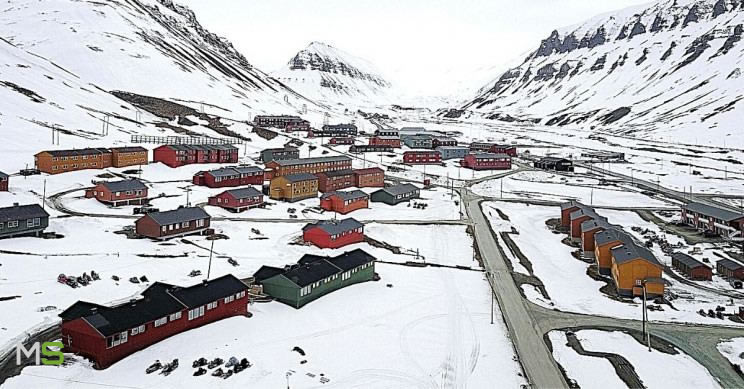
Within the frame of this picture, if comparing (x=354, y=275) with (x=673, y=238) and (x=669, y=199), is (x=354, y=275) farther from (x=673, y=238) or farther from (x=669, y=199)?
(x=669, y=199)

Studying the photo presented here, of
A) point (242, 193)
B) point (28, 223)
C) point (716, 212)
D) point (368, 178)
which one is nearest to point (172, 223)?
point (28, 223)

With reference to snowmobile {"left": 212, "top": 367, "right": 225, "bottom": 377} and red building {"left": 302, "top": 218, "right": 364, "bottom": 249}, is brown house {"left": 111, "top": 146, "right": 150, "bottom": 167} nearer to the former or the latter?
red building {"left": 302, "top": 218, "right": 364, "bottom": 249}

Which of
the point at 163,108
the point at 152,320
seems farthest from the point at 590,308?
the point at 163,108

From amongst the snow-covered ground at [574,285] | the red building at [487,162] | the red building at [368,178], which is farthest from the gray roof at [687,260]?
the red building at [487,162]

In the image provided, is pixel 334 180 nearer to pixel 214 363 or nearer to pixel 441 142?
pixel 214 363

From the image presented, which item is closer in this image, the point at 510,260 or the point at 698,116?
the point at 510,260

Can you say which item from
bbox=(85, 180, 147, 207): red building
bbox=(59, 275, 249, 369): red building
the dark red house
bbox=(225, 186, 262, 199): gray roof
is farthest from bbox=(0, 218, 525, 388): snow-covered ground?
bbox=(225, 186, 262, 199): gray roof
